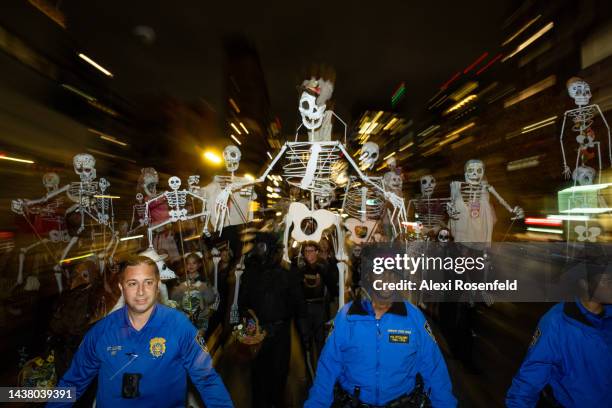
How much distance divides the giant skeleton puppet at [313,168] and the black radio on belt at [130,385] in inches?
46.9

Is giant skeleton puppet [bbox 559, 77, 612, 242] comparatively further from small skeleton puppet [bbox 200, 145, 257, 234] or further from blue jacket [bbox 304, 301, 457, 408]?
small skeleton puppet [bbox 200, 145, 257, 234]

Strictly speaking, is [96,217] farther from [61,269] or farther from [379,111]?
[379,111]

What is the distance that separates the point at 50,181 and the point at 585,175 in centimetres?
594

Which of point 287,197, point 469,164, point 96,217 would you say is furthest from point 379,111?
point 96,217

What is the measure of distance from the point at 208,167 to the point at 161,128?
5399mm

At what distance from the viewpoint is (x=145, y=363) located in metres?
1.61

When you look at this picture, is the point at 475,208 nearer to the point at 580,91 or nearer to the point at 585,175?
the point at 585,175

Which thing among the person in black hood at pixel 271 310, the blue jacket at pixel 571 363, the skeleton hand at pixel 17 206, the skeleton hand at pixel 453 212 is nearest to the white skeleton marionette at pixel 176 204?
the person in black hood at pixel 271 310

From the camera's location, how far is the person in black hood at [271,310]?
2.51 metres

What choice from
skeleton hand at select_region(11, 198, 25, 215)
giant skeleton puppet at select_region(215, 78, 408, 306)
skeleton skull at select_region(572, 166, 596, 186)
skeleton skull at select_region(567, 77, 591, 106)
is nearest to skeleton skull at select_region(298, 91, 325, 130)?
giant skeleton puppet at select_region(215, 78, 408, 306)

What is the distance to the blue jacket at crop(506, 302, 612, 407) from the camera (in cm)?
156

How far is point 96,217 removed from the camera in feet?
10.6

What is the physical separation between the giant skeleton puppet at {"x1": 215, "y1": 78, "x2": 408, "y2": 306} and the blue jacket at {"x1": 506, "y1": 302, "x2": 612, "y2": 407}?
4.00ft

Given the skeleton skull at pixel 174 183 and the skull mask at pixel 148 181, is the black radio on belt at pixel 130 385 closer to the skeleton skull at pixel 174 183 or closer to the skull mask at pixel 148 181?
the skeleton skull at pixel 174 183
